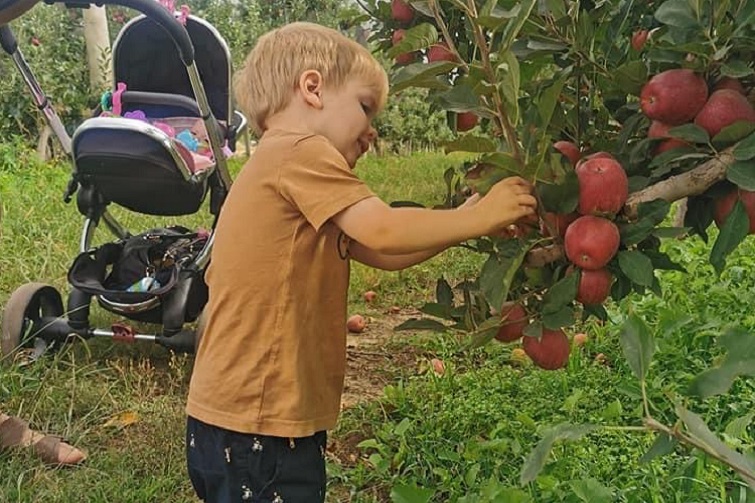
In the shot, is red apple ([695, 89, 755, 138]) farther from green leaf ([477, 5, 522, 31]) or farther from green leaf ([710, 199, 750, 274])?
green leaf ([477, 5, 522, 31])

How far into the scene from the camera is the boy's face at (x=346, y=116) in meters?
1.52

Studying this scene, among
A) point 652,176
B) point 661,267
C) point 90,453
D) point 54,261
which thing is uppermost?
point 652,176

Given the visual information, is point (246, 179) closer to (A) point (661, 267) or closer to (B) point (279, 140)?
(B) point (279, 140)

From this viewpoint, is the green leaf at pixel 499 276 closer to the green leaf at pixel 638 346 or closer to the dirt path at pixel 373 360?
the green leaf at pixel 638 346

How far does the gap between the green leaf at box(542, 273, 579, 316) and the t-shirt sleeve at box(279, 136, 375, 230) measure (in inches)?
14.8

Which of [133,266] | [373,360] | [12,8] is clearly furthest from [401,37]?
[373,360]

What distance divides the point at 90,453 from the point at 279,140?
1300 mm

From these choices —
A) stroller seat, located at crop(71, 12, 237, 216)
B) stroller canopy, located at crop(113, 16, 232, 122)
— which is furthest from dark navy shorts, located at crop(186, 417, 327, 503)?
stroller canopy, located at crop(113, 16, 232, 122)

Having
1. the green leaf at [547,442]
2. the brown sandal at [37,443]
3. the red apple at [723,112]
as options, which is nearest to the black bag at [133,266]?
the brown sandal at [37,443]

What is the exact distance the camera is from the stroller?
2688 mm

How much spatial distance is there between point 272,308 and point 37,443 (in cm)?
110

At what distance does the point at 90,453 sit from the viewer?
236cm

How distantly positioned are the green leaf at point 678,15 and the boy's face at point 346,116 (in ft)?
2.01

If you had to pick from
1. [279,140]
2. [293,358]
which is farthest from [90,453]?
[279,140]
